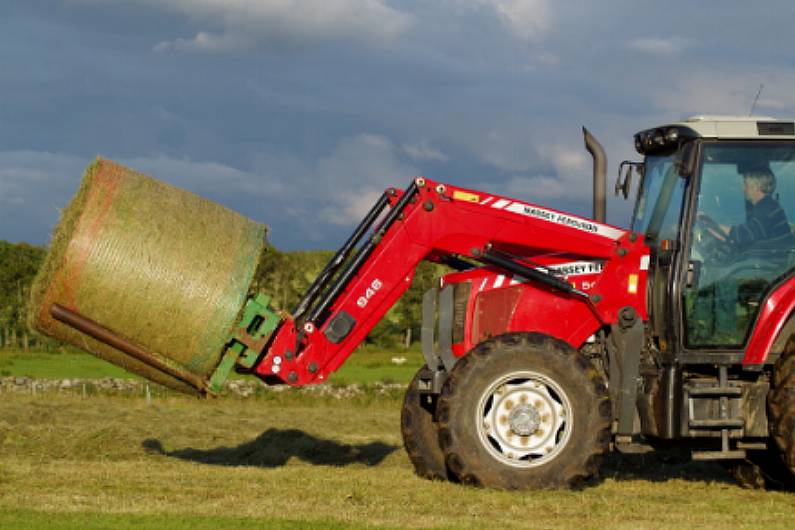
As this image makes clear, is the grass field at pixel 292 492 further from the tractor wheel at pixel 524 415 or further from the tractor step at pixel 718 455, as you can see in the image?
the tractor step at pixel 718 455

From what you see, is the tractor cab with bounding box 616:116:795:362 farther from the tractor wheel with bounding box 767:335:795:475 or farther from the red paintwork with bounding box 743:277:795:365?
the tractor wheel with bounding box 767:335:795:475

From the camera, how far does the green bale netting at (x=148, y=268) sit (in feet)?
32.5

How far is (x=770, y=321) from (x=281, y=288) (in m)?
44.1

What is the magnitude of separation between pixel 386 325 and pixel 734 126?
42938 millimetres

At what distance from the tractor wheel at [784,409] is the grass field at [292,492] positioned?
1.44 ft

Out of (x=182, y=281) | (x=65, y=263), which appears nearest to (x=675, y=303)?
(x=182, y=281)

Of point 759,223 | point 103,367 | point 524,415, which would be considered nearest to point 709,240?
point 759,223

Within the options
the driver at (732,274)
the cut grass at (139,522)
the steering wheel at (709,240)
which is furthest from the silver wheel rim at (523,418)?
the cut grass at (139,522)

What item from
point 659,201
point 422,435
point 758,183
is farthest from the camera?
point 422,435

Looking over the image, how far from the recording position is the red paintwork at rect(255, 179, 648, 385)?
413 inches

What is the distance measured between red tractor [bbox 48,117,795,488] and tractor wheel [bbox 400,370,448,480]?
256mm

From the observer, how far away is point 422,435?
11305 mm

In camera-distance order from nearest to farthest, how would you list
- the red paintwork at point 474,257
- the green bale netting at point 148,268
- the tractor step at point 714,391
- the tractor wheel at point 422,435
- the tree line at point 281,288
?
the green bale netting at point 148,268 < the tractor step at point 714,391 < the red paintwork at point 474,257 < the tractor wheel at point 422,435 < the tree line at point 281,288

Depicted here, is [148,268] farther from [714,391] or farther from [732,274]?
[732,274]
